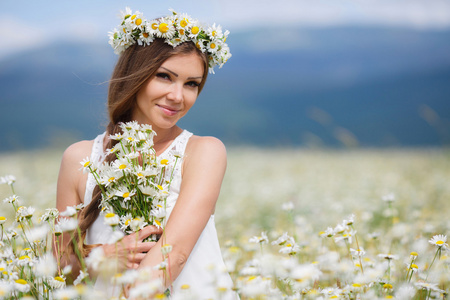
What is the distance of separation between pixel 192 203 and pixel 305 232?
7.13 feet

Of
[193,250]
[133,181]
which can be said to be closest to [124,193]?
[133,181]

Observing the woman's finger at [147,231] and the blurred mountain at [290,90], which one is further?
the blurred mountain at [290,90]

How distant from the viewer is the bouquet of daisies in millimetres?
2090

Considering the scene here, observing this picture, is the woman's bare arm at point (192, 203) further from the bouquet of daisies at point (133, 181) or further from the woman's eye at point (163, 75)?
the woman's eye at point (163, 75)

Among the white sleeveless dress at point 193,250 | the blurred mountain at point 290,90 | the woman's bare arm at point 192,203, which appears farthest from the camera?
the blurred mountain at point 290,90

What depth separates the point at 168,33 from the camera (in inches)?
99.5

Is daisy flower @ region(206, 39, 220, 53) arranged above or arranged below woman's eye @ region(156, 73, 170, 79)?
above

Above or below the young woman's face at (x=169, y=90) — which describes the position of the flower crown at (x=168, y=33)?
above

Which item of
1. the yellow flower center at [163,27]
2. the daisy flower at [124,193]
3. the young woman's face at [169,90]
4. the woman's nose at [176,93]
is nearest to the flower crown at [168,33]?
the yellow flower center at [163,27]

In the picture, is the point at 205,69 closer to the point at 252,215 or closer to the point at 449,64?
the point at 252,215

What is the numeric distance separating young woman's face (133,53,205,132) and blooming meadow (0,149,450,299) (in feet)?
2.77

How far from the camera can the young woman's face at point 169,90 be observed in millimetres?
2531

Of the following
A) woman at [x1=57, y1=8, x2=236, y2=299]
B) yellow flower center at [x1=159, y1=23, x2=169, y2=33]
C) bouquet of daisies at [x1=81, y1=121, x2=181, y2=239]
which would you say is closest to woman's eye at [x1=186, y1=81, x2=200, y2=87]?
woman at [x1=57, y1=8, x2=236, y2=299]

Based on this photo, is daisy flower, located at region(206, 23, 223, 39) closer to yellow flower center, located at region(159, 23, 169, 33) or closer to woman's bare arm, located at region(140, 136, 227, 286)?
yellow flower center, located at region(159, 23, 169, 33)
